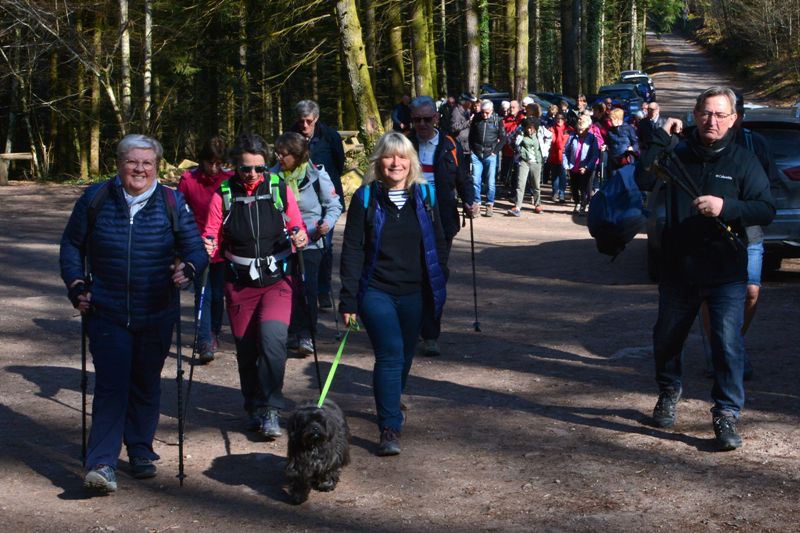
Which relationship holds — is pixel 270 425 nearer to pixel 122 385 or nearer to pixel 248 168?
pixel 122 385

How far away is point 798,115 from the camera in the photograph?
528 inches

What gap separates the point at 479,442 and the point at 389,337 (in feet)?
3.09

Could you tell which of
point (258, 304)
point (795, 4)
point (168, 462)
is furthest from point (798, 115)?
point (795, 4)

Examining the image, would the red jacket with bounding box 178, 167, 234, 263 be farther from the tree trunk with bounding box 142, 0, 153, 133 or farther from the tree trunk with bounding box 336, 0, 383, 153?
the tree trunk with bounding box 142, 0, 153, 133

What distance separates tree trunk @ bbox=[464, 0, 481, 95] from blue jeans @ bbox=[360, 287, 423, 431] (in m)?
20.4

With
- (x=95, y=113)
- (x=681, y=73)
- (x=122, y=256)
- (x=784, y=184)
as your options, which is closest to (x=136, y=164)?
(x=122, y=256)

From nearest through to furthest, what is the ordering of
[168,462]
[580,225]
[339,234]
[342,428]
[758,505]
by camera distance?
[758,505] → [342,428] → [168,462] → [339,234] → [580,225]

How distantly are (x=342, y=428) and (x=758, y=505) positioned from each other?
217 cm

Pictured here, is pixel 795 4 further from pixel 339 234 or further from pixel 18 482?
pixel 18 482

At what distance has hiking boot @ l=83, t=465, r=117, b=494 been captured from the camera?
6.02m

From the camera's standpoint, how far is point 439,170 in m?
9.92

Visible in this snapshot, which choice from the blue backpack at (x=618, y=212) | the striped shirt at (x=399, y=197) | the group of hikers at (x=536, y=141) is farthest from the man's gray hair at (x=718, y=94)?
the group of hikers at (x=536, y=141)

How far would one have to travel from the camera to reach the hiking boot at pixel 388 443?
267 inches

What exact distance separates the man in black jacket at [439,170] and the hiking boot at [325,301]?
2.09 meters
